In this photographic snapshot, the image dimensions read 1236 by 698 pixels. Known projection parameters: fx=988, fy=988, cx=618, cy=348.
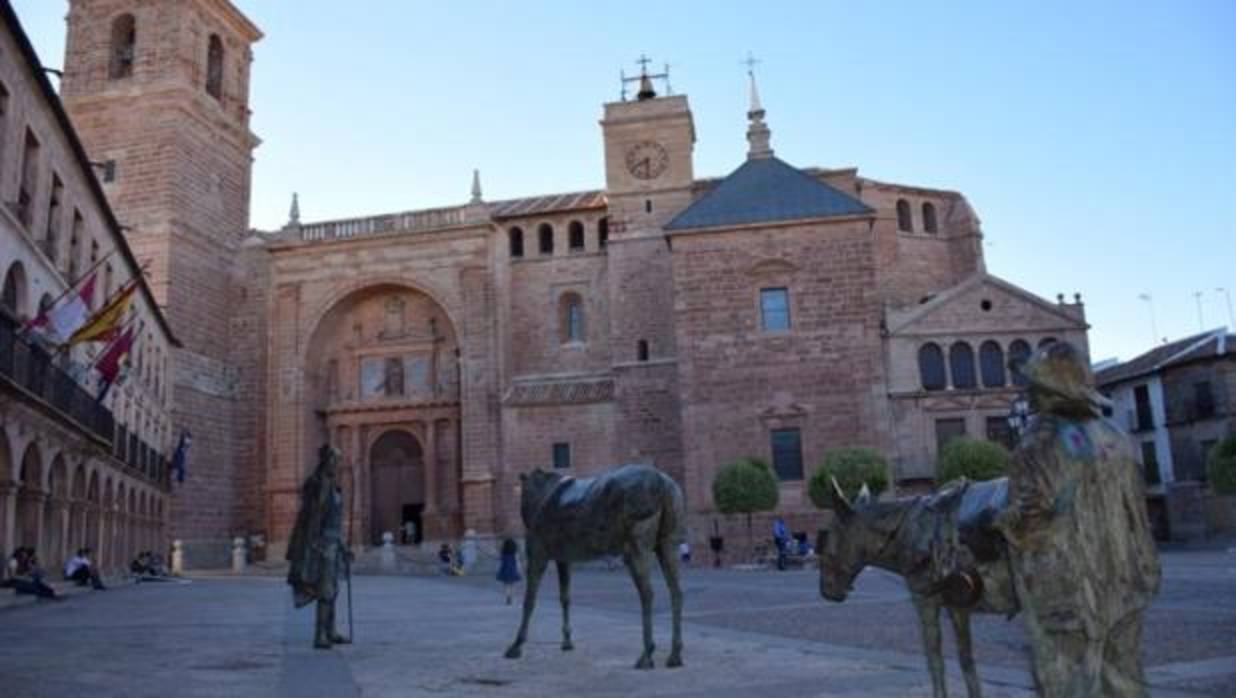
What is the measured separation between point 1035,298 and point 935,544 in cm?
3368

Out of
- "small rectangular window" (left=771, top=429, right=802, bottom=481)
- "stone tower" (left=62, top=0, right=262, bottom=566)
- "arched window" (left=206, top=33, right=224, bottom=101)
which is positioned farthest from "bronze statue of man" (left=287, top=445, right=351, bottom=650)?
"arched window" (left=206, top=33, right=224, bottom=101)

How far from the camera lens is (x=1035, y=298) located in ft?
116

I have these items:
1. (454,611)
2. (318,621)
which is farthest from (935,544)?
(454,611)

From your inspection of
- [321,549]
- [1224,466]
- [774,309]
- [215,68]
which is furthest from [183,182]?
[1224,466]

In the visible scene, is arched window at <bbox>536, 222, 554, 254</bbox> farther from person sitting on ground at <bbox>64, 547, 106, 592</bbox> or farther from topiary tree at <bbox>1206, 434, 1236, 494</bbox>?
topiary tree at <bbox>1206, 434, 1236, 494</bbox>

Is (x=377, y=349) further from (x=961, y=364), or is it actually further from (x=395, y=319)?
(x=961, y=364)

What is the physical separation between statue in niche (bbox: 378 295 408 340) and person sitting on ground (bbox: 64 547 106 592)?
68.0 feet

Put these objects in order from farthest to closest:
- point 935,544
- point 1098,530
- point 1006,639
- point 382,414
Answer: point 382,414 < point 1006,639 < point 935,544 < point 1098,530

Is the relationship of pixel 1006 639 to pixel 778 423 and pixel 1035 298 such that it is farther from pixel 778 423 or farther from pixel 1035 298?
pixel 1035 298

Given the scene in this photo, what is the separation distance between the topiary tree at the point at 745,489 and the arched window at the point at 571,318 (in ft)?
42.6

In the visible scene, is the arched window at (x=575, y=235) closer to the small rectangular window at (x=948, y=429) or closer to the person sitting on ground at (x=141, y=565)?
the small rectangular window at (x=948, y=429)

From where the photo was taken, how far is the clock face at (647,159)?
40250 mm

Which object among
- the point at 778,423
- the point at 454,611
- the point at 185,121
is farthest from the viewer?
the point at 185,121

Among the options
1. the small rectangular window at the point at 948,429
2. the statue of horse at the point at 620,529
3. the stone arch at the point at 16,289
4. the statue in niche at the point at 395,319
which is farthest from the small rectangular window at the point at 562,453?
the statue of horse at the point at 620,529
